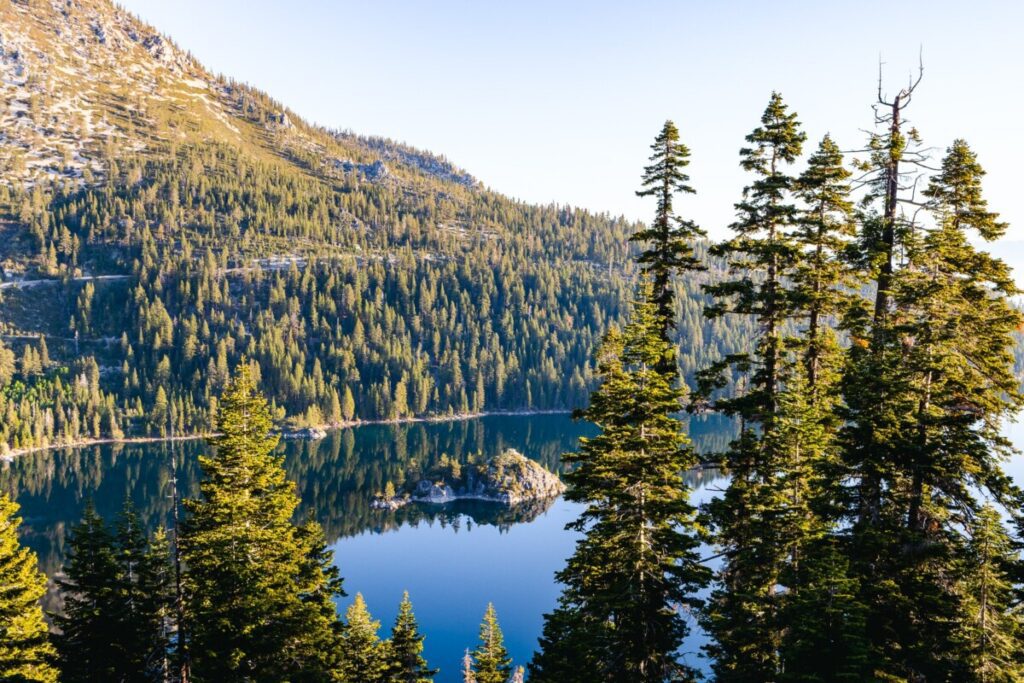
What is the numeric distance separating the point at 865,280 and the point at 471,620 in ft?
207

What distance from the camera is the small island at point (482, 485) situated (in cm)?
12419

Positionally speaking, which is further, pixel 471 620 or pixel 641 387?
pixel 471 620

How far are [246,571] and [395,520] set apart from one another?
89.1m

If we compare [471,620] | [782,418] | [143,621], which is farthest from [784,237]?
[471,620]

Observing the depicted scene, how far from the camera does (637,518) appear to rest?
21.3 metres

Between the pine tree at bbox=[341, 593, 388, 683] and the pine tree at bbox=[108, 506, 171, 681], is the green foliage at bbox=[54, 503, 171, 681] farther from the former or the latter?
the pine tree at bbox=[341, 593, 388, 683]

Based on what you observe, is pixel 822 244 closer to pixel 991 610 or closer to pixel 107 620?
pixel 991 610

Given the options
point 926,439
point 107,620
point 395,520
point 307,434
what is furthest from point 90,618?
point 307,434

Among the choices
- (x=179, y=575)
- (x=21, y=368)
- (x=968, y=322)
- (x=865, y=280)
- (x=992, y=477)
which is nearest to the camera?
(x=992, y=477)

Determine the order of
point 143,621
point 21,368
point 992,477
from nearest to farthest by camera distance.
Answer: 1. point 992,477
2. point 143,621
3. point 21,368

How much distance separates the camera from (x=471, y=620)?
7525 centimetres

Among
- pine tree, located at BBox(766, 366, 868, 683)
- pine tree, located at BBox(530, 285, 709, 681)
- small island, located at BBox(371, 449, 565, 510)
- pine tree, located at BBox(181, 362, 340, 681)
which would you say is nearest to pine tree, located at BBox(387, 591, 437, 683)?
pine tree, located at BBox(181, 362, 340, 681)

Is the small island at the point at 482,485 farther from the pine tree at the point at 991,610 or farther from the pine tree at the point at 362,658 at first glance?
the pine tree at the point at 991,610

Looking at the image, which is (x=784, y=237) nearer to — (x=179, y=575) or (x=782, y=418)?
(x=782, y=418)
